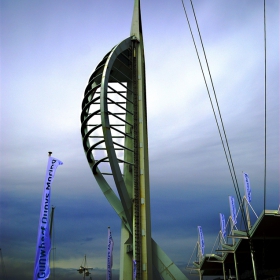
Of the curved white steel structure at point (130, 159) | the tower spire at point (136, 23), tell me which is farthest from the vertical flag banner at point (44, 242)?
the tower spire at point (136, 23)

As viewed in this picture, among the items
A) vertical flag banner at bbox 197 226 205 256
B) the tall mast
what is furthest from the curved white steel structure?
vertical flag banner at bbox 197 226 205 256

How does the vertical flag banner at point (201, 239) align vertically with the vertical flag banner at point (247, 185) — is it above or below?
below

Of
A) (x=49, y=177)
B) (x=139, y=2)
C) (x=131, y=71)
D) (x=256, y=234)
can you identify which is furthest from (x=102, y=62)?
(x=256, y=234)

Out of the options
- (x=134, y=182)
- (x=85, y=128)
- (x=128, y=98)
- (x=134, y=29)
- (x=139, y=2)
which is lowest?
(x=134, y=182)

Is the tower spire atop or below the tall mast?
atop

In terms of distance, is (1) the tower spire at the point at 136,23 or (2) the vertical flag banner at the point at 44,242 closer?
(2) the vertical flag banner at the point at 44,242

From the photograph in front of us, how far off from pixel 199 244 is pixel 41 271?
5986cm

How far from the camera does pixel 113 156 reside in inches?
1099

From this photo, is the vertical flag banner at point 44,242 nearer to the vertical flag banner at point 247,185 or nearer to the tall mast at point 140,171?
the tall mast at point 140,171

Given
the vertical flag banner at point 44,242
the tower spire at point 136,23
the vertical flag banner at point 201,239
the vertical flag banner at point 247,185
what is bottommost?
the vertical flag banner at point 44,242

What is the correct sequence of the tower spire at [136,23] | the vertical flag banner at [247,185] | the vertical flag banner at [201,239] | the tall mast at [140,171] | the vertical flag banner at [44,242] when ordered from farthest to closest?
the vertical flag banner at [201,239], the vertical flag banner at [247,185], the tower spire at [136,23], the tall mast at [140,171], the vertical flag banner at [44,242]

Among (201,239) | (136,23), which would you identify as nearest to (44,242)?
(136,23)

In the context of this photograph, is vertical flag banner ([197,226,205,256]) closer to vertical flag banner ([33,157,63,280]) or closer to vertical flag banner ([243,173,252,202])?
vertical flag banner ([243,173,252,202])

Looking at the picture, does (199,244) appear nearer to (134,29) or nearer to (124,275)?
(124,275)
